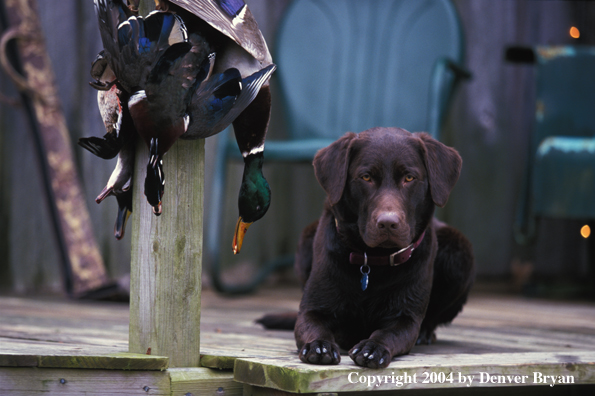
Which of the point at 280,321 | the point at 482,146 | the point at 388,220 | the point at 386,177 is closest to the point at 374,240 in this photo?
the point at 388,220

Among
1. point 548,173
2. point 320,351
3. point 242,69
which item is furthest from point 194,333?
point 548,173

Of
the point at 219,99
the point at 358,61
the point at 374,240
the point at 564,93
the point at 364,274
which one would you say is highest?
the point at 358,61

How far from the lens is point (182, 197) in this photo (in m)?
1.63

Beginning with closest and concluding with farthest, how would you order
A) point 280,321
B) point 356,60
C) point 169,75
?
point 169,75 < point 280,321 < point 356,60

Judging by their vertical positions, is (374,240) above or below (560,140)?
below

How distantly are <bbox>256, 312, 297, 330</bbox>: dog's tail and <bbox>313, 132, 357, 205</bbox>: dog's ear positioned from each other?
0.60m

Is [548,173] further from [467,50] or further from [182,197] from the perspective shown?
[182,197]

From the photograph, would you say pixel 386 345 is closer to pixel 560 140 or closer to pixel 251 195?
pixel 251 195

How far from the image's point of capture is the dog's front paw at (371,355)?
59.2 inches

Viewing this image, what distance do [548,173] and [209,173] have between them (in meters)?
1.81

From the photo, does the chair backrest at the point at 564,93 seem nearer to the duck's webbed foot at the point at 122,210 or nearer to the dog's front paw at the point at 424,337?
the dog's front paw at the point at 424,337

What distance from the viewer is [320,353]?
1.52 m

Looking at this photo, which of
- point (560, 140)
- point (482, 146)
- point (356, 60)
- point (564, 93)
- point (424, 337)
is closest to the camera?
point (424, 337)

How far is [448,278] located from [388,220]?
0.53 metres
